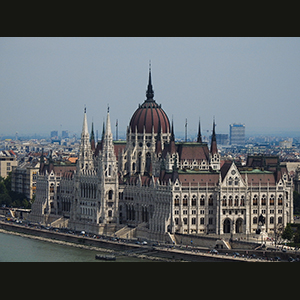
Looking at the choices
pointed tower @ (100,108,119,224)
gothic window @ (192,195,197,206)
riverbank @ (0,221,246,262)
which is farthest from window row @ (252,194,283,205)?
pointed tower @ (100,108,119,224)

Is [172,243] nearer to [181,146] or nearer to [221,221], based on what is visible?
[221,221]

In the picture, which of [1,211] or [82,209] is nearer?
[82,209]

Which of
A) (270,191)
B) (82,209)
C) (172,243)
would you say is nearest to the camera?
(172,243)

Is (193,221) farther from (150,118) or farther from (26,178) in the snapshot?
(26,178)

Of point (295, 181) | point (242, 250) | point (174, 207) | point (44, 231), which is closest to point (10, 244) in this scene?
point (44, 231)

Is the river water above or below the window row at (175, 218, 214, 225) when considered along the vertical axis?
below

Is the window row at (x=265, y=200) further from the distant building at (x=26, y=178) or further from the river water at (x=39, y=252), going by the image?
the distant building at (x=26, y=178)

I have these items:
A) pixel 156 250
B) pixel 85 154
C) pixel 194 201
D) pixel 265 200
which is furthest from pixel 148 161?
pixel 156 250

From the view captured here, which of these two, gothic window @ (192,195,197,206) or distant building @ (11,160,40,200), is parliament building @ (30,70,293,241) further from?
distant building @ (11,160,40,200)
